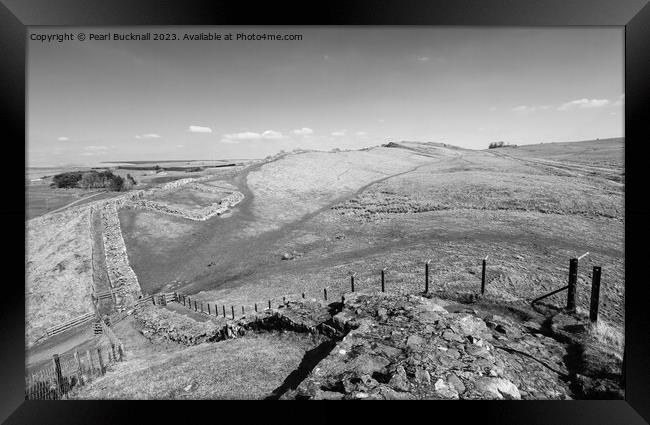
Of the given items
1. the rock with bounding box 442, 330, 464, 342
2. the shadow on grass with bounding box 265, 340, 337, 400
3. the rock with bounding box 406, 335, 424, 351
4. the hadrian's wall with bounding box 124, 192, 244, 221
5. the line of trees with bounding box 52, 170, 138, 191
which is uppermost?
the line of trees with bounding box 52, 170, 138, 191

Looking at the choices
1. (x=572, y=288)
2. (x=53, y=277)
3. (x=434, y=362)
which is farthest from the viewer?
(x=53, y=277)

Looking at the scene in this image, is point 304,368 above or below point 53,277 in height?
below

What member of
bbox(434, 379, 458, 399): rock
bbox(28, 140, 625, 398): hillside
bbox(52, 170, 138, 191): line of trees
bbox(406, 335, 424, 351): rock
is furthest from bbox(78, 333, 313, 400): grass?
bbox(52, 170, 138, 191): line of trees

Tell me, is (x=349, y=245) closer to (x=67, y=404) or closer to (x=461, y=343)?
(x=461, y=343)

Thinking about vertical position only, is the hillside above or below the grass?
above

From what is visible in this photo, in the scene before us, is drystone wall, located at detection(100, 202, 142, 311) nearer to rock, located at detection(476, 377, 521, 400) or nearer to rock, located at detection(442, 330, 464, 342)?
rock, located at detection(442, 330, 464, 342)
